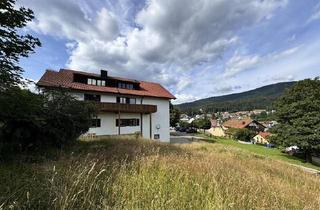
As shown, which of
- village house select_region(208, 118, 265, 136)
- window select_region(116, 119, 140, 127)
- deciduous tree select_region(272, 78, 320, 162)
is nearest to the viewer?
deciduous tree select_region(272, 78, 320, 162)

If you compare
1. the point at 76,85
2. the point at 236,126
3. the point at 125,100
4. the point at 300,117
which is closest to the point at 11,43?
the point at 76,85

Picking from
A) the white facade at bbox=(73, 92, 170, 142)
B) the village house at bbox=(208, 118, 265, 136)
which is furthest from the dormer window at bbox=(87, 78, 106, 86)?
the village house at bbox=(208, 118, 265, 136)

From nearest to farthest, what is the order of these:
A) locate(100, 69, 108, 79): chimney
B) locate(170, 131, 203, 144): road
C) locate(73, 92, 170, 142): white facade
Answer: locate(73, 92, 170, 142): white facade
locate(100, 69, 108, 79): chimney
locate(170, 131, 203, 144): road

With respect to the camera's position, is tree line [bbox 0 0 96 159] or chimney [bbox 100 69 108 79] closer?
tree line [bbox 0 0 96 159]

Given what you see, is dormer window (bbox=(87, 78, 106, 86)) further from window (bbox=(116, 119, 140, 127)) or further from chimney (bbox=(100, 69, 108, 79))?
window (bbox=(116, 119, 140, 127))

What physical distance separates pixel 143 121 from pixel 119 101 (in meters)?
5.15

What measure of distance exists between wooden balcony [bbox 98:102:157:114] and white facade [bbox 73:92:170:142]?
5.05 ft

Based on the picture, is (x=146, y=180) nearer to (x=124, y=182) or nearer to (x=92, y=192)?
(x=124, y=182)

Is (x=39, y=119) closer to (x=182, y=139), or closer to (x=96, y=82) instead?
(x=96, y=82)

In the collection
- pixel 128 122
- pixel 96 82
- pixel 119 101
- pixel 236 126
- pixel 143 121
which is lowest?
pixel 128 122

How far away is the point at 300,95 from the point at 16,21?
4062cm

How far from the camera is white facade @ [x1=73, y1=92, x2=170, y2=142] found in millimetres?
30656

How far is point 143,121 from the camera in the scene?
35.5 meters

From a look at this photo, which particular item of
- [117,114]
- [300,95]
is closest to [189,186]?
[117,114]
